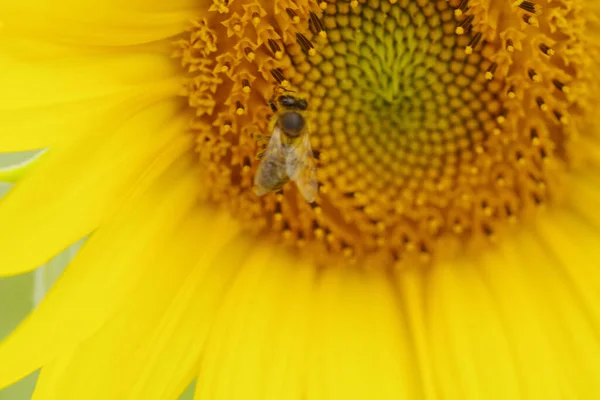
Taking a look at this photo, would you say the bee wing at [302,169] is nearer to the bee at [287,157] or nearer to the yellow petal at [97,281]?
the bee at [287,157]

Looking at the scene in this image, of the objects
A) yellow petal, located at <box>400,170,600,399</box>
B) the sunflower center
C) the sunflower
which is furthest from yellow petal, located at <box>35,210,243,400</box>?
yellow petal, located at <box>400,170,600,399</box>

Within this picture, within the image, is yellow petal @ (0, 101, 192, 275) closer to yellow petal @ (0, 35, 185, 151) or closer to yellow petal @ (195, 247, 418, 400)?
yellow petal @ (0, 35, 185, 151)

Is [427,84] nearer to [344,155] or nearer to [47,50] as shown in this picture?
[344,155]

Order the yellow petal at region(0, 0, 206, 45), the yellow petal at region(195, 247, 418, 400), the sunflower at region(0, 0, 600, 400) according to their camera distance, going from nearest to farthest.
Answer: the yellow petal at region(0, 0, 206, 45), the sunflower at region(0, 0, 600, 400), the yellow petal at region(195, 247, 418, 400)

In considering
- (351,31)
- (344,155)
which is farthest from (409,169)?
(351,31)

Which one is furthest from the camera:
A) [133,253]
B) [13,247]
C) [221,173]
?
[221,173]

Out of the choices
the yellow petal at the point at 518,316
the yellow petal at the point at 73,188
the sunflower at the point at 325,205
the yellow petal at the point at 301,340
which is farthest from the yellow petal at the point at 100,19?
the yellow petal at the point at 518,316
